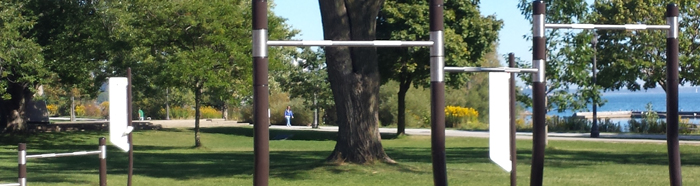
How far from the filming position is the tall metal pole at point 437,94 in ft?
22.3

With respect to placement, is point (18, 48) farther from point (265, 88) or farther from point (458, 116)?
point (458, 116)

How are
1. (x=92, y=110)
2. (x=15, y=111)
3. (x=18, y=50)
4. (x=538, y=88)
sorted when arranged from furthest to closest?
(x=92, y=110)
(x=15, y=111)
(x=18, y=50)
(x=538, y=88)

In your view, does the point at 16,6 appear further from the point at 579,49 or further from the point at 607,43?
the point at 607,43

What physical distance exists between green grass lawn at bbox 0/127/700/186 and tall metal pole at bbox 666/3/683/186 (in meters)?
6.54

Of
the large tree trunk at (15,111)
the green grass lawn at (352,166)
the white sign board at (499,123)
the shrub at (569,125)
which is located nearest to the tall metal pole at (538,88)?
the white sign board at (499,123)

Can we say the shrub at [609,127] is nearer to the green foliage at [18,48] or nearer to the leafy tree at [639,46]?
the leafy tree at [639,46]

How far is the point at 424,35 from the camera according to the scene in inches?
1353

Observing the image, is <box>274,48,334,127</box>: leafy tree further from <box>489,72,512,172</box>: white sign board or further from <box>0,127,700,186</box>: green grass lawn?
<box>489,72,512,172</box>: white sign board

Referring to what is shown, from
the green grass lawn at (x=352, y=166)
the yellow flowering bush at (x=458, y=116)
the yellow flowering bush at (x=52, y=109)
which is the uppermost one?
the yellow flowering bush at (x=52, y=109)

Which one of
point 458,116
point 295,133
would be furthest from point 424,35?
point 458,116

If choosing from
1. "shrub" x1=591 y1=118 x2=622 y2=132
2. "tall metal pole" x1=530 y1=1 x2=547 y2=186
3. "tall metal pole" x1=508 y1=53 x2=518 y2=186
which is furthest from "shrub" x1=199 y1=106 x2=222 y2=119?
"tall metal pole" x1=530 y1=1 x2=547 y2=186

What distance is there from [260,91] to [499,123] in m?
1.94

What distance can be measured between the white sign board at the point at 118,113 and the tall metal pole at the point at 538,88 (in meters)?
5.02

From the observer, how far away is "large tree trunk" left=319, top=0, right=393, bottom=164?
58.8 feet
